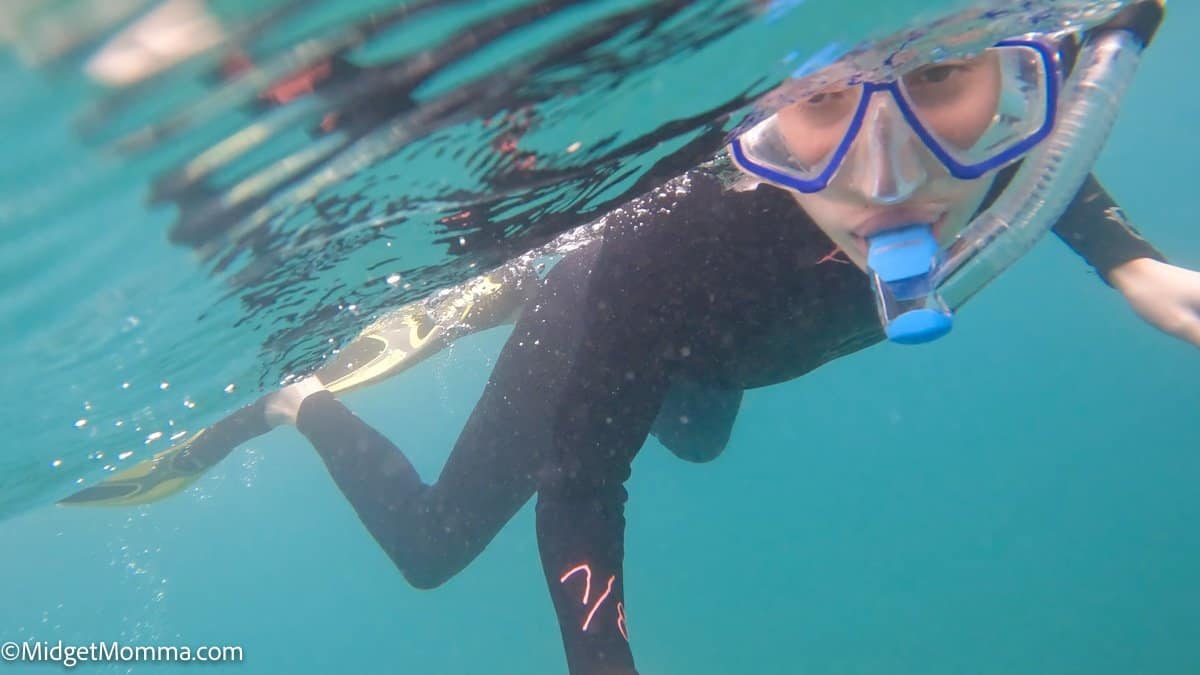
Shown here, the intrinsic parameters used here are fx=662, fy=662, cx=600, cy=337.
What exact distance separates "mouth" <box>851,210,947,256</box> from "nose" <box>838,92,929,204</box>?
0.09 meters

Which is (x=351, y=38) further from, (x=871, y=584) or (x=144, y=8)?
(x=871, y=584)

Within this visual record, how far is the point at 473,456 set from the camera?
5.88 m

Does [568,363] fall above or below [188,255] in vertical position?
below

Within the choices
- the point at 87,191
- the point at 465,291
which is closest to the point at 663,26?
the point at 87,191

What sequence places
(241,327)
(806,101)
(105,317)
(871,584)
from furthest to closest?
(871,584), (241,327), (105,317), (806,101)

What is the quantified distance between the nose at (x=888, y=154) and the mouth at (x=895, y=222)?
0.09m

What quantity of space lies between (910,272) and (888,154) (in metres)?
0.47

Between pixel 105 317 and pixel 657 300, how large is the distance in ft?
11.4

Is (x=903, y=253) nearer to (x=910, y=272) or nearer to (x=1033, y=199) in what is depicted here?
(x=910, y=272)

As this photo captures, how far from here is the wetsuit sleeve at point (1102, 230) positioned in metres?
4.04

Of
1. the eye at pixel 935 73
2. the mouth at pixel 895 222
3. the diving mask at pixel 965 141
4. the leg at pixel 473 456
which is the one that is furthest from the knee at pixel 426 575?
the eye at pixel 935 73

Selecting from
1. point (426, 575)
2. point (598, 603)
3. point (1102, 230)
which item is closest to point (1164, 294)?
point (1102, 230)

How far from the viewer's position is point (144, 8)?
200cm

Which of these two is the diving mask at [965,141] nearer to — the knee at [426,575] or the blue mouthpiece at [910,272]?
the blue mouthpiece at [910,272]
